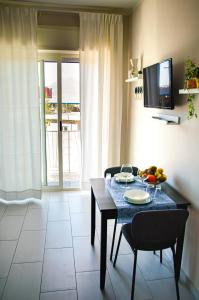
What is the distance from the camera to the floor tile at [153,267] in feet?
7.79

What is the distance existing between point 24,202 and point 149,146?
2.07 metres

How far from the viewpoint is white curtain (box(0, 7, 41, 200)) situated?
140 inches

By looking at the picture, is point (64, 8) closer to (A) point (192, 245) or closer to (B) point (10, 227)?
(B) point (10, 227)

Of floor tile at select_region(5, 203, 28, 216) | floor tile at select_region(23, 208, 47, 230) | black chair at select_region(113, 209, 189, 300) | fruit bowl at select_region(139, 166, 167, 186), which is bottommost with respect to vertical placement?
floor tile at select_region(23, 208, 47, 230)

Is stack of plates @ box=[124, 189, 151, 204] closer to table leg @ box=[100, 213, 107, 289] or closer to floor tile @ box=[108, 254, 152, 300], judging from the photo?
table leg @ box=[100, 213, 107, 289]

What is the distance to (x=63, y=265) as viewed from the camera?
8.23 ft

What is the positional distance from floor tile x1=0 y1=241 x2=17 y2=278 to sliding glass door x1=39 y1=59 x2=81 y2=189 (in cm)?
159

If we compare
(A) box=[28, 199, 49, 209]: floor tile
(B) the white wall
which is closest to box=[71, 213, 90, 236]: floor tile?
(A) box=[28, 199, 49, 209]: floor tile

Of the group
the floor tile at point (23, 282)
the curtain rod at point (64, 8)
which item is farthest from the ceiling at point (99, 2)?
the floor tile at point (23, 282)

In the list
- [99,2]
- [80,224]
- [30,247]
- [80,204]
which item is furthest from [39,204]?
[99,2]

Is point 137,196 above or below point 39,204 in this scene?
above

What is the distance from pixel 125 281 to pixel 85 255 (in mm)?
532

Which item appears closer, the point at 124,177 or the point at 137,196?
the point at 137,196

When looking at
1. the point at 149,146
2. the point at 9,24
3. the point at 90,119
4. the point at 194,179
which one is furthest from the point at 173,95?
the point at 9,24
